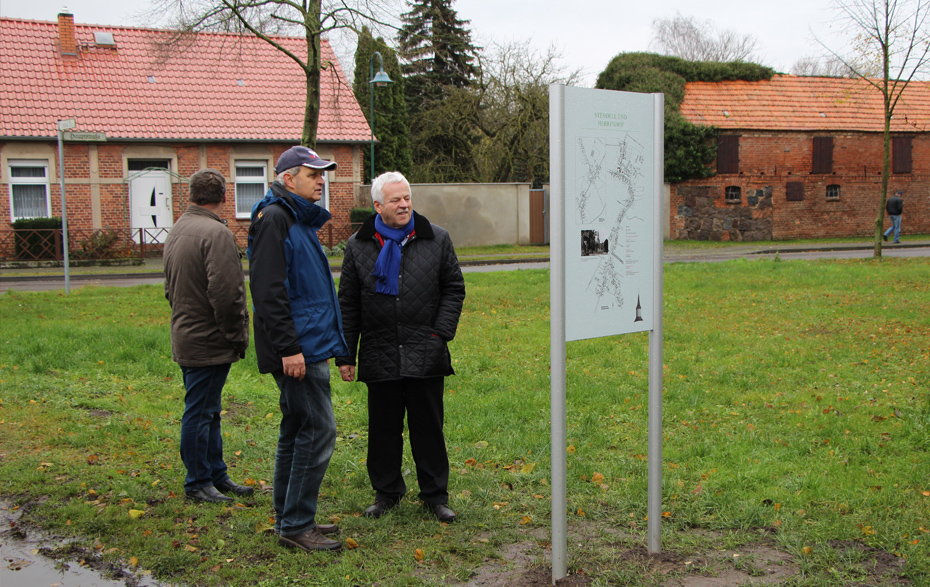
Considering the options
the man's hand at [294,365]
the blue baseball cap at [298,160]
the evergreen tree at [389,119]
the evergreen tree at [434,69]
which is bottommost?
the man's hand at [294,365]

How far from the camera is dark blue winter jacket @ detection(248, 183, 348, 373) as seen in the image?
12.7ft

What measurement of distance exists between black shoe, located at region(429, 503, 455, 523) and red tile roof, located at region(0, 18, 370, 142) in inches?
825

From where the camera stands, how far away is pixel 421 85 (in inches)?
1654

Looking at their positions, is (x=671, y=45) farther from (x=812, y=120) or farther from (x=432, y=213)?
(x=432, y=213)

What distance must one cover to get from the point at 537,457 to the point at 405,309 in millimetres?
1776

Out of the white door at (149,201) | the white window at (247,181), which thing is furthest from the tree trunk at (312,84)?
the white door at (149,201)

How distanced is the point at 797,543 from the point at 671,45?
58.4 metres

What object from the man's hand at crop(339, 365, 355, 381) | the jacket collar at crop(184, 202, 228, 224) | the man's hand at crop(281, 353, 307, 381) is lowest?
the man's hand at crop(339, 365, 355, 381)

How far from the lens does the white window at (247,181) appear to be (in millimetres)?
27141

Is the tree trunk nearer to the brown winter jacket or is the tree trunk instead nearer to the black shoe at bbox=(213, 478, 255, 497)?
the brown winter jacket

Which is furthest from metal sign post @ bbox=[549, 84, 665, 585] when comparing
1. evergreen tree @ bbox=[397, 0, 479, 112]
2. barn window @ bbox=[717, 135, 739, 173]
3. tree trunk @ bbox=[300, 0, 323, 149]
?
evergreen tree @ bbox=[397, 0, 479, 112]

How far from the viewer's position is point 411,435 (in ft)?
15.2

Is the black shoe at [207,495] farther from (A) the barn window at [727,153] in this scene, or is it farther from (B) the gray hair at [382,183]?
(A) the barn window at [727,153]

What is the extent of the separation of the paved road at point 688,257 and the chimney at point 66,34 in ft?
29.7
